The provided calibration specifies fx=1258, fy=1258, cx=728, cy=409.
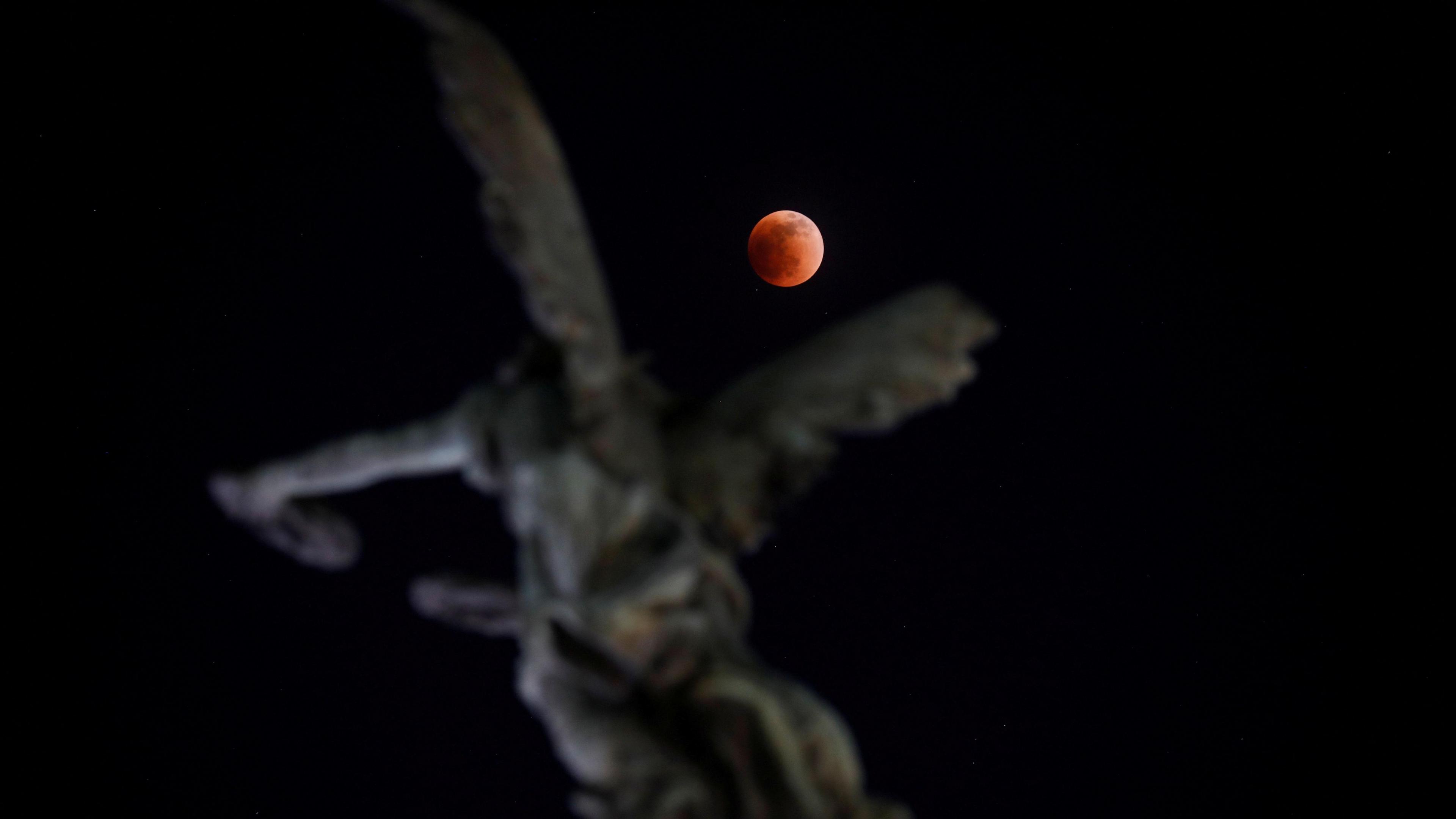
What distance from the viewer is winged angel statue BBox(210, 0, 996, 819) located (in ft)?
6.67

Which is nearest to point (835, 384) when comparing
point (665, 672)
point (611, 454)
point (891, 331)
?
point (891, 331)

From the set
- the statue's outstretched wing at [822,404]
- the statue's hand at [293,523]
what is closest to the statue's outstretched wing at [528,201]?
the statue's outstretched wing at [822,404]

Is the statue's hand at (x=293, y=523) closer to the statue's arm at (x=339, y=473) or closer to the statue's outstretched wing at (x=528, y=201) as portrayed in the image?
the statue's arm at (x=339, y=473)

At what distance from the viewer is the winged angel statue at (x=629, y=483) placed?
80.0 inches

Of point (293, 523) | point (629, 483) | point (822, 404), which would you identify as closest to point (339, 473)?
point (293, 523)

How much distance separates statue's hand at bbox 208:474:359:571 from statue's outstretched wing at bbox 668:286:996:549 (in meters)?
0.92

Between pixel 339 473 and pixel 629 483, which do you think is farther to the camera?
pixel 339 473

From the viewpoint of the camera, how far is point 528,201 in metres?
2.23

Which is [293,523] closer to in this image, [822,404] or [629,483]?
[629,483]

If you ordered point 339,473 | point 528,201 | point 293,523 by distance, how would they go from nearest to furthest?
point 528,201 < point 339,473 < point 293,523

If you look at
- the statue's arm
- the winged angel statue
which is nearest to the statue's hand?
the statue's arm

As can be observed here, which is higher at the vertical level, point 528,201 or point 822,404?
point 528,201

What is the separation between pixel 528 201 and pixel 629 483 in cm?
53

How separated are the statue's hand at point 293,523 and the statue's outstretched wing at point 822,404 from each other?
36.0 inches
